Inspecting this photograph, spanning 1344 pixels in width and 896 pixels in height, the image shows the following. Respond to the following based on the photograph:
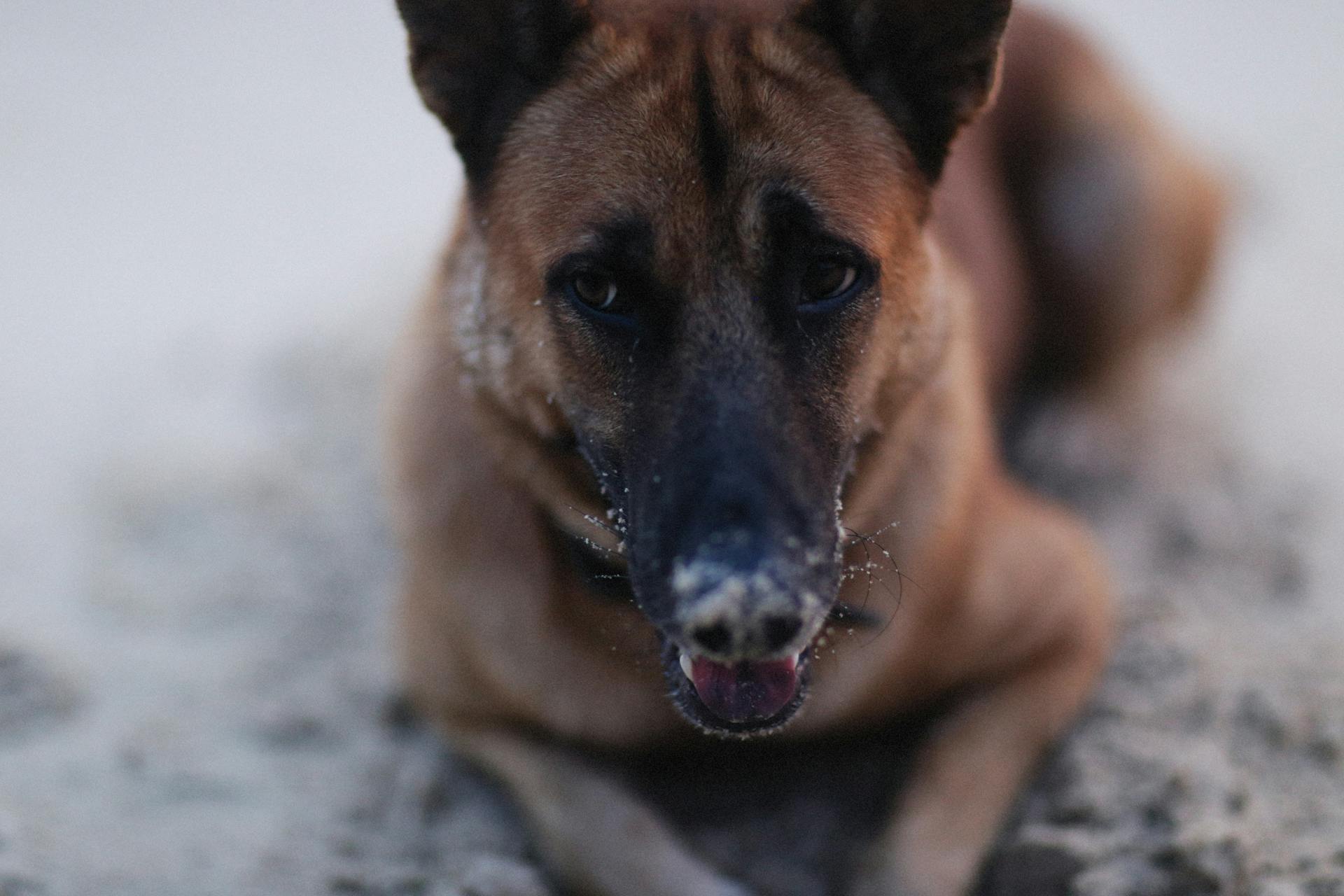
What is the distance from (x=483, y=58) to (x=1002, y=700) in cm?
169

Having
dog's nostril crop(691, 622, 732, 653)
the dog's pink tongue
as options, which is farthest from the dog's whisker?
dog's nostril crop(691, 622, 732, 653)

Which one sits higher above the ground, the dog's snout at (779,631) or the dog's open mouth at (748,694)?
the dog's snout at (779,631)

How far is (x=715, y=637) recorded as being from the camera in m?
1.69

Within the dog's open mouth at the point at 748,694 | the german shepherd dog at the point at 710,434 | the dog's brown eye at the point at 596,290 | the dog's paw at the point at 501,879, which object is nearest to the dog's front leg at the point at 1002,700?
the german shepherd dog at the point at 710,434

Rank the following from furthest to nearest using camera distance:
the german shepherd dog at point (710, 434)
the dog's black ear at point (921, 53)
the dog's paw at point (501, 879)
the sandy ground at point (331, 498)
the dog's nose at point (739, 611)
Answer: the sandy ground at point (331, 498) → the dog's paw at point (501, 879) → the dog's black ear at point (921, 53) → the german shepherd dog at point (710, 434) → the dog's nose at point (739, 611)

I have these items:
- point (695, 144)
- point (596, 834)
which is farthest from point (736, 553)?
point (596, 834)

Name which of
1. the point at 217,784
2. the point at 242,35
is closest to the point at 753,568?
the point at 217,784

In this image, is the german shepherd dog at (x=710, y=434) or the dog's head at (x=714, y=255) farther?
the german shepherd dog at (x=710, y=434)

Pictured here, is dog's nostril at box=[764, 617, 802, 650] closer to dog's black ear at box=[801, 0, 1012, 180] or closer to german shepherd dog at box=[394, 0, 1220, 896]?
german shepherd dog at box=[394, 0, 1220, 896]

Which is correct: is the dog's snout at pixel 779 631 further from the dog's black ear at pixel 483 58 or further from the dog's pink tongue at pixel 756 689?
the dog's black ear at pixel 483 58

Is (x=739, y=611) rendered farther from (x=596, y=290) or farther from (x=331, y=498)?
(x=331, y=498)

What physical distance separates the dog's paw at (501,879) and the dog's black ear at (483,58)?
1.31 meters

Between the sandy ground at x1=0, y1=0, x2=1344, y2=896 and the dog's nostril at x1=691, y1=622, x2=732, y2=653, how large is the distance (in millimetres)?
853

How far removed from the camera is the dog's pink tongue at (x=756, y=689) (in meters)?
1.98
